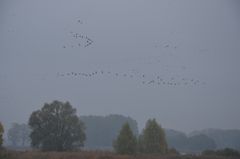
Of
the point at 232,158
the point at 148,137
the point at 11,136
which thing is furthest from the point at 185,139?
the point at 232,158

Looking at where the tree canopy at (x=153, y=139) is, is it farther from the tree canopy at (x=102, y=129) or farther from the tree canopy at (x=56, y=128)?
the tree canopy at (x=102, y=129)

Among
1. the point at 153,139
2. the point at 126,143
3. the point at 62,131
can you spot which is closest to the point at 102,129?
the point at 62,131

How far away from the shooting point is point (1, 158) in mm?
46156

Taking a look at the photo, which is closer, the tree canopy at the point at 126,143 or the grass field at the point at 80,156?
the grass field at the point at 80,156

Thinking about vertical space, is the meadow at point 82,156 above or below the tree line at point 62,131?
below

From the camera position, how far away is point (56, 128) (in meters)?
64.8

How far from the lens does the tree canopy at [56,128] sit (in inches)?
2515

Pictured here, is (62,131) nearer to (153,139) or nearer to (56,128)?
(56,128)

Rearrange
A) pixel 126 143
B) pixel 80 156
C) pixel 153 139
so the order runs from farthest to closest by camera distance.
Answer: pixel 153 139
pixel 126 143
pixel 80 156

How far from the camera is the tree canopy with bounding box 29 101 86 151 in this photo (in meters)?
63.9

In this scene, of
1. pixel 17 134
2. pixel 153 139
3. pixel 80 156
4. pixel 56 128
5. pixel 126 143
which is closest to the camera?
pixel 80 156

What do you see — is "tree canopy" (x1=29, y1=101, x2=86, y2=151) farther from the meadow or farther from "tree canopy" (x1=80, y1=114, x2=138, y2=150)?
"tree canopy" (x1=80, y1=114, x2=138, y2=150)

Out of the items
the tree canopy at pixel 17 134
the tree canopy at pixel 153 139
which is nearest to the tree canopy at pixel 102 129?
the tree canopy at pixel 17 134

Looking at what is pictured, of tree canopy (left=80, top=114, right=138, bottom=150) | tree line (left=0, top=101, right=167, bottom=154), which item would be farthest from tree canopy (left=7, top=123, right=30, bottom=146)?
tree line (left=0, top=101, right=167, bottom=154)
